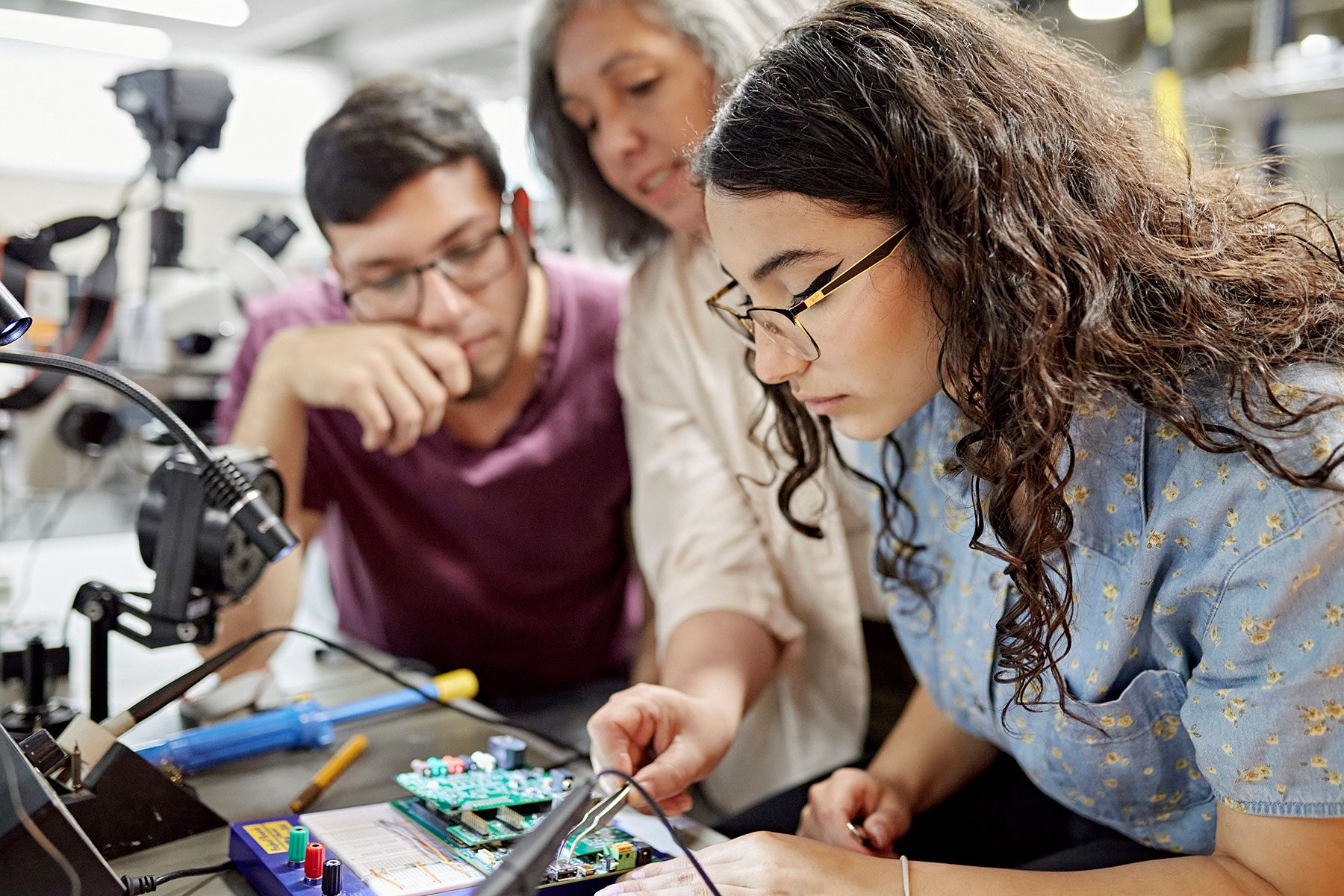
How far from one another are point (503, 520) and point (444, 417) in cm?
18

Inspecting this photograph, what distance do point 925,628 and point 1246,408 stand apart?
1.37 ft

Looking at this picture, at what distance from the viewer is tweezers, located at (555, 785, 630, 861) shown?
0.79 meters

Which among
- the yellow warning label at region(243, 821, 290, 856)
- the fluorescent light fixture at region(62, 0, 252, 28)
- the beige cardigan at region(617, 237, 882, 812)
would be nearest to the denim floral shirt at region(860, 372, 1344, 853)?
the beige cardigan at region(617, 237, 882, 812)

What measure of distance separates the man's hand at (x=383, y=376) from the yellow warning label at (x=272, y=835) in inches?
24.5

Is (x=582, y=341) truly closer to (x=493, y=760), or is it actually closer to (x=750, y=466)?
(x=750, y=466)

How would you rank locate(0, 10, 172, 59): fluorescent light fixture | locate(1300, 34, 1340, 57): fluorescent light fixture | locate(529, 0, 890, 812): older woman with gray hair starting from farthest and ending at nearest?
locate(0, 10, 172, 59): fluorescent light fixture, locate(1300, 34, 1340, 57): fluorescent light fixture, locate(529, 0, 890, 812): older woman with gray hair

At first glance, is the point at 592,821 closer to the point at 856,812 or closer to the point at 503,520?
the point at 856,812

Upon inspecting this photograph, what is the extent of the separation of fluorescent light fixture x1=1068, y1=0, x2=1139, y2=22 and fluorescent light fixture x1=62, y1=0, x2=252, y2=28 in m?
3.20

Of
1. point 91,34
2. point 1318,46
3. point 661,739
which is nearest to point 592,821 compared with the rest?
point 661,739

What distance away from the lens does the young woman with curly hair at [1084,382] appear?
716 millimetres

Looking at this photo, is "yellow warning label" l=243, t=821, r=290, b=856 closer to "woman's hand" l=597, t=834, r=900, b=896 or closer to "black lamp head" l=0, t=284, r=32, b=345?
"woman's hand" l=597, t=834, r=900, b=896

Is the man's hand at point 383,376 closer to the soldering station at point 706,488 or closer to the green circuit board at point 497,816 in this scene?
the soldering station at point 706,488

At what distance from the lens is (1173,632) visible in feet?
2.62

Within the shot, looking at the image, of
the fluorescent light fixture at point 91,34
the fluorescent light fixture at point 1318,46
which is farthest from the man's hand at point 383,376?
the fluorescent light fixture at point 91,34
